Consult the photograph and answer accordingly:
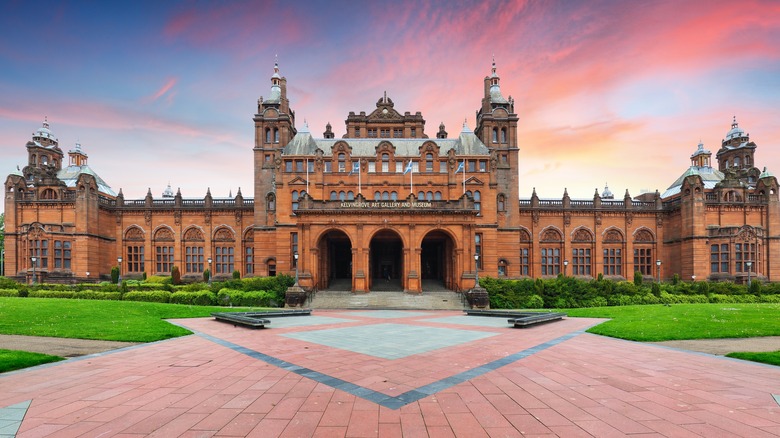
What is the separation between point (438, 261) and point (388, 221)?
466 inches

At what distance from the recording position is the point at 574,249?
49.8 metres

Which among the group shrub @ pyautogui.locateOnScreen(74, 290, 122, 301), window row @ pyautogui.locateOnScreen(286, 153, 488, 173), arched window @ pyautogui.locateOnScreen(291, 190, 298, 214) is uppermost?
window row @ pyautogui.locateOnScreen(286, 153, 488, 173)

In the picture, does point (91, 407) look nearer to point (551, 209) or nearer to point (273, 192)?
point (273, 192)

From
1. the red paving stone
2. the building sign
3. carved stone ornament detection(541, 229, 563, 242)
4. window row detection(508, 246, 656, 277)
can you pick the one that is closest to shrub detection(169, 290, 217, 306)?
the building sign

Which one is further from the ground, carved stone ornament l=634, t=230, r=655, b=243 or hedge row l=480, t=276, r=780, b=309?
carved stone ornament l=634, t=230, r=655, b=243

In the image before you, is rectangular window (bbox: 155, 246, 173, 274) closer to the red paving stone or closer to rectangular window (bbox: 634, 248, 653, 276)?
the red paving stone

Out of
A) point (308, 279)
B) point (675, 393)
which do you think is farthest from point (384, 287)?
point (675, 393)

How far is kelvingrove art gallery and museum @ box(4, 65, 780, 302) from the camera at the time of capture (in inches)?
1462

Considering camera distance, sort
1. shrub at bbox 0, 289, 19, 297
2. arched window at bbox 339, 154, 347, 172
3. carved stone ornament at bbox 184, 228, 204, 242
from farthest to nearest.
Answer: carved stone ornament at bbox 184, 228, 204, 242 → arched window at bbox 339, 154, 347, 172 → shrub at bbox 0, 289, 19, 297

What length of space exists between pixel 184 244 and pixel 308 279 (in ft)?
80.4

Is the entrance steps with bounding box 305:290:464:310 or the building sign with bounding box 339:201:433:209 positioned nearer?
Answer: the entrance steps with bounding box 305:290:464:310

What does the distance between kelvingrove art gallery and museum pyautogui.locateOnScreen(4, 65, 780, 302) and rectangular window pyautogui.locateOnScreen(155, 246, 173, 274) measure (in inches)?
14.1

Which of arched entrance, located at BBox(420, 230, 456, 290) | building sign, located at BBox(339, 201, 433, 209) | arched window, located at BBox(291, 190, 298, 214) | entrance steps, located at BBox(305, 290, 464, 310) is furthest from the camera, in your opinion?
arched window, located at BBox(291, 190, 298, 214)

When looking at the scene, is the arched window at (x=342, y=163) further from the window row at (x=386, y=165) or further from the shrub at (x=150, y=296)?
the shrub at (x=150, y=296)
